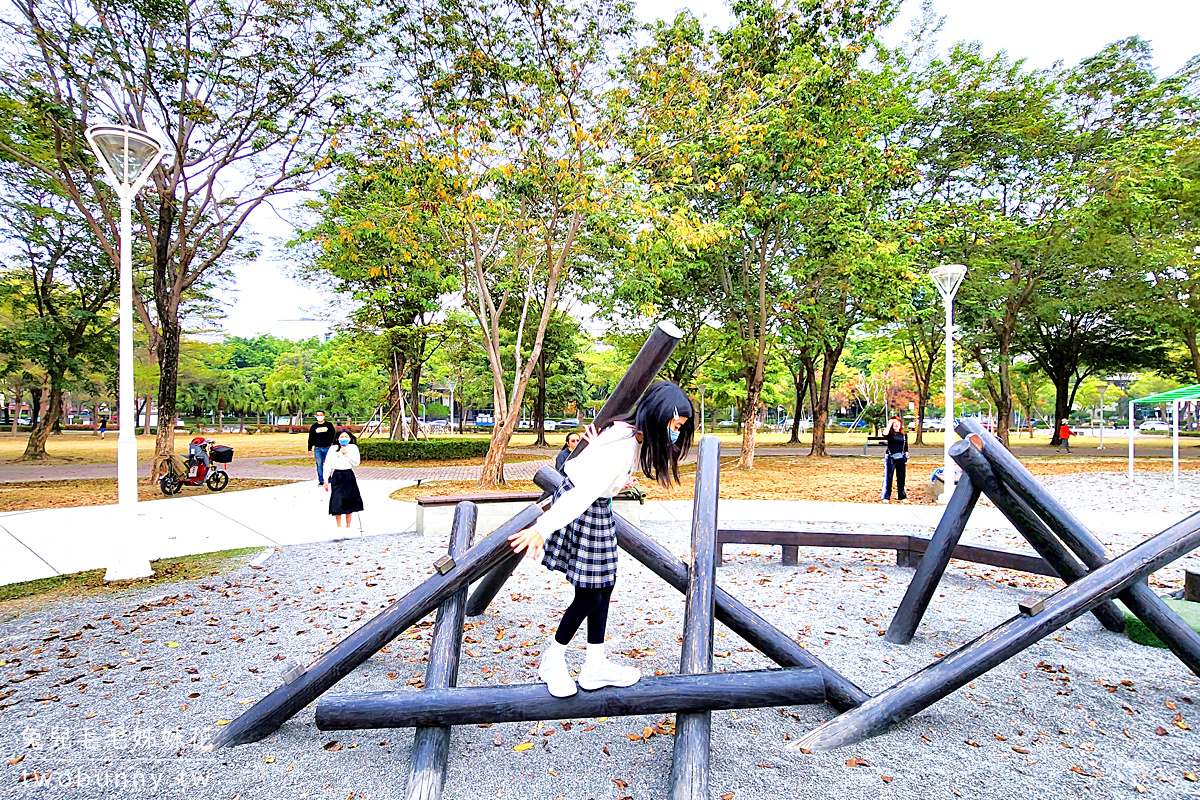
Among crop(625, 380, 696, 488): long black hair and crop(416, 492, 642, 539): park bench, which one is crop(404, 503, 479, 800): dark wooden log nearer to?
crop(625, 380, 696, 488): long black hair

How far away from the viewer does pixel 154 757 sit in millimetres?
2912

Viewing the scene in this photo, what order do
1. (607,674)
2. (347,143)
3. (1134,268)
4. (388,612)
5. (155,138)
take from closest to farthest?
(607,674) < (388,612) < (155,138) < (347,143) < (1134,268)

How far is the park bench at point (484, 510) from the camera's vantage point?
737 centimetres

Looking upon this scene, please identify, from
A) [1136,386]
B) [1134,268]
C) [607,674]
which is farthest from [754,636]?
[1136,386]

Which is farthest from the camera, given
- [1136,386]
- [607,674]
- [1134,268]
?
[1136,386]

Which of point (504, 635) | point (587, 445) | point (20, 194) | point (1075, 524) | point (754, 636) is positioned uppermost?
point (20, 194)

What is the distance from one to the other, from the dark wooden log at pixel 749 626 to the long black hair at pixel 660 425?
58cm

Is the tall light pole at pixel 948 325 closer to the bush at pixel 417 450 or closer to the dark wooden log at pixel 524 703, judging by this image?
the dark wooden log at pixel 524 703

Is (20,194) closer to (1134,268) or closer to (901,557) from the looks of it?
(901,557)

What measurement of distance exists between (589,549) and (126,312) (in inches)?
230

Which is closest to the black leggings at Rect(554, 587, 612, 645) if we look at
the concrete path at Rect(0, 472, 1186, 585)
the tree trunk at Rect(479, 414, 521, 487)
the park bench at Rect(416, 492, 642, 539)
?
the park bench at Rect(416, 492, 642, 539)

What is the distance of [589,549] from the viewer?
270 cm

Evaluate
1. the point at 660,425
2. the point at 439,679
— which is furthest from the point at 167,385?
the point at 660,425

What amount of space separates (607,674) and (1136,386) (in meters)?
76.6
